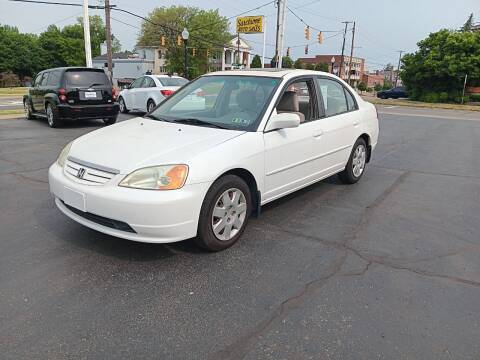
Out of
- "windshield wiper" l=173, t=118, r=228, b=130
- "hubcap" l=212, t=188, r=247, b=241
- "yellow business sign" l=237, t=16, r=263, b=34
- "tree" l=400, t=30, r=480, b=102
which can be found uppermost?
"yellow business sign" l=237, t=16, r=263, b=34

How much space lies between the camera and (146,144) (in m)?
3.41

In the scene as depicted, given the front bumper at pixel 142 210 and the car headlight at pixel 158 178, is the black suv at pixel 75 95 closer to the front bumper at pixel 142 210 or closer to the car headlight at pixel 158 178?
the front bumper at pixel 142 210

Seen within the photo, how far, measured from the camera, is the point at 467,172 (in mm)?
6957

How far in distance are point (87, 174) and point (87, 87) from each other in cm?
812

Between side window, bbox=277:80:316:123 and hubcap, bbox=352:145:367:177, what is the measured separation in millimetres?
1322

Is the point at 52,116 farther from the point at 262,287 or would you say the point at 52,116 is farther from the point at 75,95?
the point at 262,287

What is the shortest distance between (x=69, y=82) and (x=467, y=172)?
9414 millimetres

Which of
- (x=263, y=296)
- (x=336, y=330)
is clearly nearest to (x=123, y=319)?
(x=263, y=296)

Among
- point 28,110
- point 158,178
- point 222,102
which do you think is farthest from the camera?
point 28,110

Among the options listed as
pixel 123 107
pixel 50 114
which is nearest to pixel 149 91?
pixel 123 107

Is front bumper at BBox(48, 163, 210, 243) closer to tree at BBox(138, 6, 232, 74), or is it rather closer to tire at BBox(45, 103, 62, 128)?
tire at BBox(45, 103, 62, 128)

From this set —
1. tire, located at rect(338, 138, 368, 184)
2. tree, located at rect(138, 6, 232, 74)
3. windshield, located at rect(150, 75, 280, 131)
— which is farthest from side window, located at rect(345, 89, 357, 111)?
tree, located at rect(138, 6, 232, 74)

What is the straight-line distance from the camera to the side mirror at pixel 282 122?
148 inches

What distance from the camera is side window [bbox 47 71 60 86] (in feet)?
34.1
